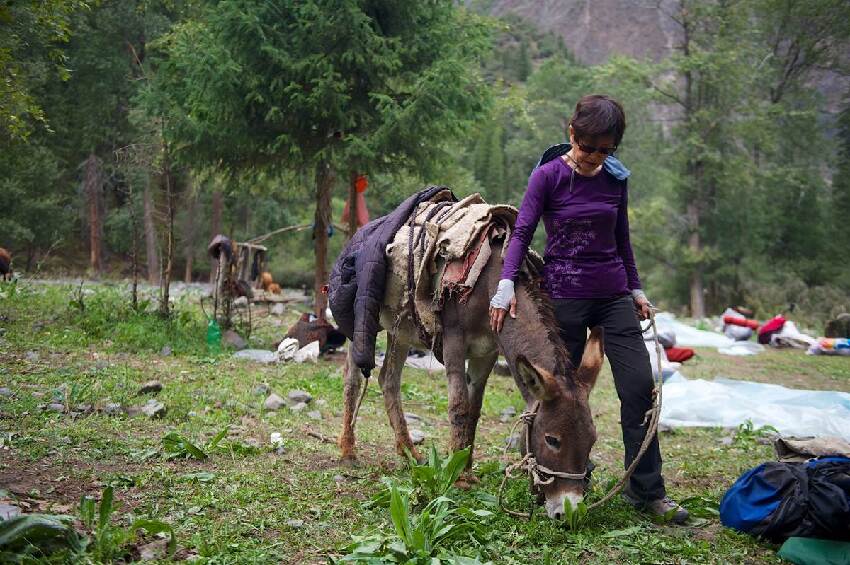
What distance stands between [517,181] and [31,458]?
1516 inches

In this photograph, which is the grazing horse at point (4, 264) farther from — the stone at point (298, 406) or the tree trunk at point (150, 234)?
the tree trunk at point (150, 234)

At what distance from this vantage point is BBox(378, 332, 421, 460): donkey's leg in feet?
17.6

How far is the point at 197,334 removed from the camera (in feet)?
34.9

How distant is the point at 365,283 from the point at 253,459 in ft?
5.41

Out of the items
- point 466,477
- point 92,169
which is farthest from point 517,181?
point 466,477

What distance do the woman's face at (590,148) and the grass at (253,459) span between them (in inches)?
85.1

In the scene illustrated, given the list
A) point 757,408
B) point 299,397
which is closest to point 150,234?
point 299,397

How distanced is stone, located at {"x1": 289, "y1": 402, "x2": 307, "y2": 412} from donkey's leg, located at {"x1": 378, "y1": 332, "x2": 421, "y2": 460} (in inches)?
74.5

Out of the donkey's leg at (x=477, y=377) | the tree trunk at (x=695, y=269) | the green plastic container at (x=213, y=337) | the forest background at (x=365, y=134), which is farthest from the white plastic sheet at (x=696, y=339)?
the tree trunk at (x=695, y=269)

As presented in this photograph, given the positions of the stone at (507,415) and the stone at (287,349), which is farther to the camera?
the stone at (287,349)

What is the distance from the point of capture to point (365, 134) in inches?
455

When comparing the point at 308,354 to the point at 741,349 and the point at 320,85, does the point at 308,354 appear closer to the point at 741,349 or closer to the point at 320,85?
the point at 320,85

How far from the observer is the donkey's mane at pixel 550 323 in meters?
3.88

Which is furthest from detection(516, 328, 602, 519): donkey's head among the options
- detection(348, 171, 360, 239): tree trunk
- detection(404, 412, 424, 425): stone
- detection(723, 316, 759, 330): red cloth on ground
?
detection(723, 316, 759, 330): red cloth on ground
